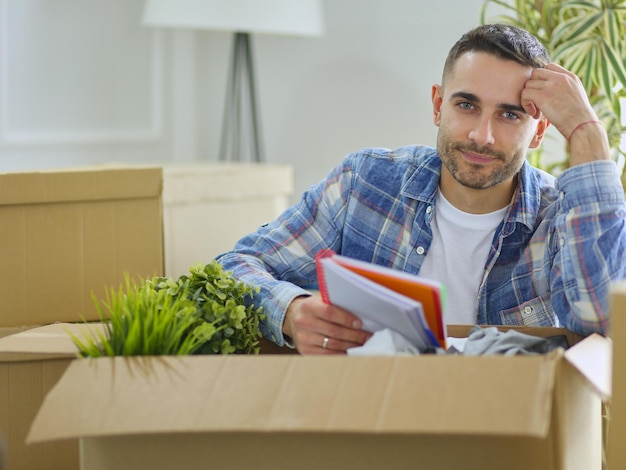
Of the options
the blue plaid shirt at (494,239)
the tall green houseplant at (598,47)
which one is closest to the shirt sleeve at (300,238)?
the blue plaid shirt at (494,239)

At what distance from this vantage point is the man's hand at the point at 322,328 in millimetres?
Answer: 1290

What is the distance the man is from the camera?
1426mm

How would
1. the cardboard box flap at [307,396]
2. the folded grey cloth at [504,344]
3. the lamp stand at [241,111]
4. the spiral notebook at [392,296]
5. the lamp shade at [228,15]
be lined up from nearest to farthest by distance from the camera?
1. the cardboard box flap at [307,396]
2. the spiral notebook at [392,296]
3. the folded grey cloth at [504,344]
4. the lamp shade at [228,15]
5. the lamp stand at [241,111]

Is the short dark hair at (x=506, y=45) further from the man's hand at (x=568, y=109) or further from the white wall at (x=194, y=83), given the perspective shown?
the white wall at (x=194, y=83)

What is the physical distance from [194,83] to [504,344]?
2263 millimetres

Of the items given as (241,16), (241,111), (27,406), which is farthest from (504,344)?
(241,111)

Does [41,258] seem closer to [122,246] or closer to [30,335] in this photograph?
[122,246]

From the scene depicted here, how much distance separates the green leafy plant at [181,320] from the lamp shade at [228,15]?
140 centimetres

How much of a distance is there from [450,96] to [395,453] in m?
0.74

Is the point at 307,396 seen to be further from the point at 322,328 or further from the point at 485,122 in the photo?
the point at 485,122

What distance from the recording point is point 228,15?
2707 mm

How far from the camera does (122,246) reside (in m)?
1.82

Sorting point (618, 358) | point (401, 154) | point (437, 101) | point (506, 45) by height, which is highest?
point (506, 45)

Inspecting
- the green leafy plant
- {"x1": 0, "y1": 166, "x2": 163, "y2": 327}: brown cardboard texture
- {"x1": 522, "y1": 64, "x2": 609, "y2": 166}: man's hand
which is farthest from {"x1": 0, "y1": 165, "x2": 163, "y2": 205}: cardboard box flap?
{"x1": 522, "y1": 64, "x2": 609, "y2": 166}: man's hand
